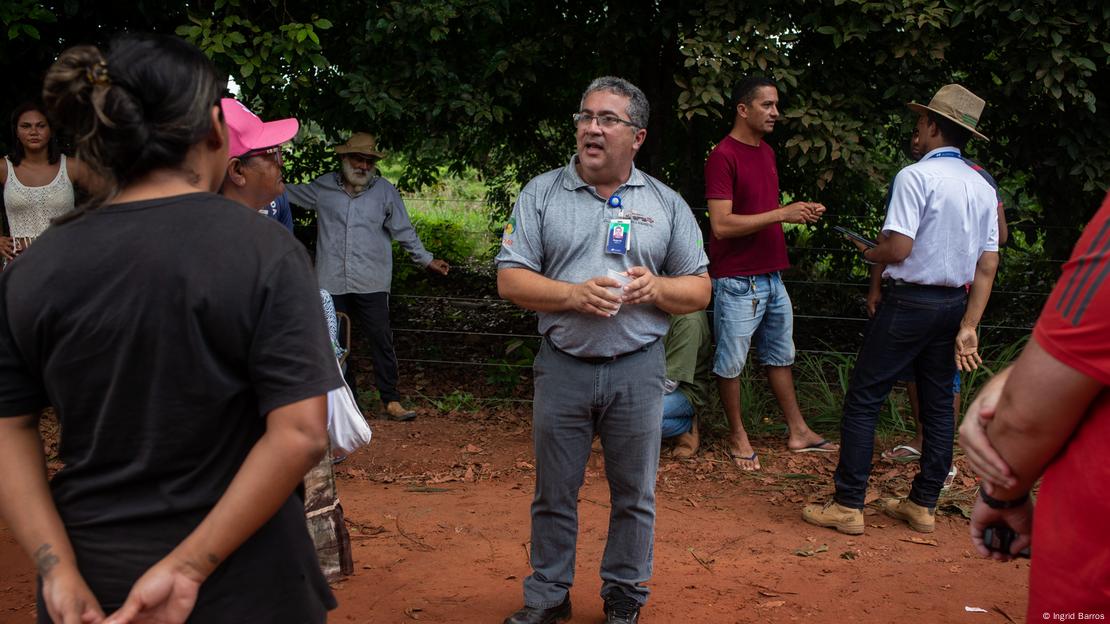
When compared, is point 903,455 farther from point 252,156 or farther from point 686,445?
point 252,156

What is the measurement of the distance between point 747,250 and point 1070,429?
4.38 metres

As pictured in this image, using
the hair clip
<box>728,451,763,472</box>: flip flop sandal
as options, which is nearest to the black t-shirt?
the hair clip

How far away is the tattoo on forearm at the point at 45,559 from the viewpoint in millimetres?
1878

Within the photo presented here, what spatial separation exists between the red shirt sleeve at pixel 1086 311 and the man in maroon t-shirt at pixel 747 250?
4163 mm

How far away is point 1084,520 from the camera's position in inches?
68.6

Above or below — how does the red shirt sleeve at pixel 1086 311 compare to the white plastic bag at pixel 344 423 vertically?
above

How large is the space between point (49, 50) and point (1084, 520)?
7.64 m

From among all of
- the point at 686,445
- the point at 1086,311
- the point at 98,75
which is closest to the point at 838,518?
the point at 686,445

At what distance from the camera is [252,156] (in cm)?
328

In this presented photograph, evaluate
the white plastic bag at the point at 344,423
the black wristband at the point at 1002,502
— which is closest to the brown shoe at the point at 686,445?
the white plastic bag at the point at 344,423

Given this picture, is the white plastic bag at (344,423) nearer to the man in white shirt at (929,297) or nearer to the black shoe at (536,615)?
the black shoe at (536,615)

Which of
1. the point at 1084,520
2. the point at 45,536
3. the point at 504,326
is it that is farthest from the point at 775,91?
the point at 45,536

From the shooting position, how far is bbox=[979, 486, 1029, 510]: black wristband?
82.3 inches

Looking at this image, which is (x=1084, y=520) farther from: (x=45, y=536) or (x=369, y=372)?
(x=369, y=372)
